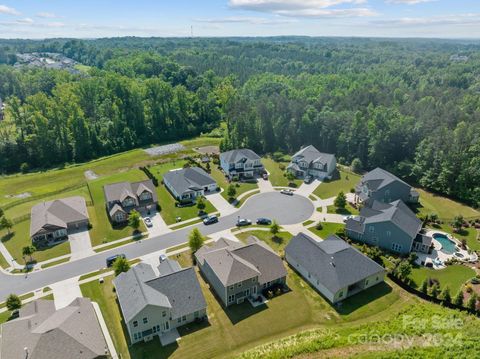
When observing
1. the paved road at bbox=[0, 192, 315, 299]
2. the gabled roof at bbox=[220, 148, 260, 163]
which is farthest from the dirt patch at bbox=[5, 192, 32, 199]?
the gabled roof at bbox=[220, 148, 260, 163]

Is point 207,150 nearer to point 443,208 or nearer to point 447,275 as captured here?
point 443,208

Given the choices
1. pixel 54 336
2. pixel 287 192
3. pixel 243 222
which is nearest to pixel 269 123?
pixel 287 192

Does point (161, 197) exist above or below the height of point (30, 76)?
below

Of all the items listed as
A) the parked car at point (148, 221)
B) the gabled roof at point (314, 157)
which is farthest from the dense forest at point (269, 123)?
the parked car at point (148, 221)

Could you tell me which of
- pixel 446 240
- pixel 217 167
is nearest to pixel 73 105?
pixel 217 167

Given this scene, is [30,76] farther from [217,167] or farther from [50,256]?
[50,256]

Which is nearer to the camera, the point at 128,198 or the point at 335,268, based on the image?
the point at 335,268

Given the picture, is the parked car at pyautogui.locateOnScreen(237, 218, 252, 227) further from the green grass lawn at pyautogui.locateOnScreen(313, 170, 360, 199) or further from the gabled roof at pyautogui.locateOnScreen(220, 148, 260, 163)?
the gabled roof at pyautogui.locateOnScreen(220, 148, 260, 163)
